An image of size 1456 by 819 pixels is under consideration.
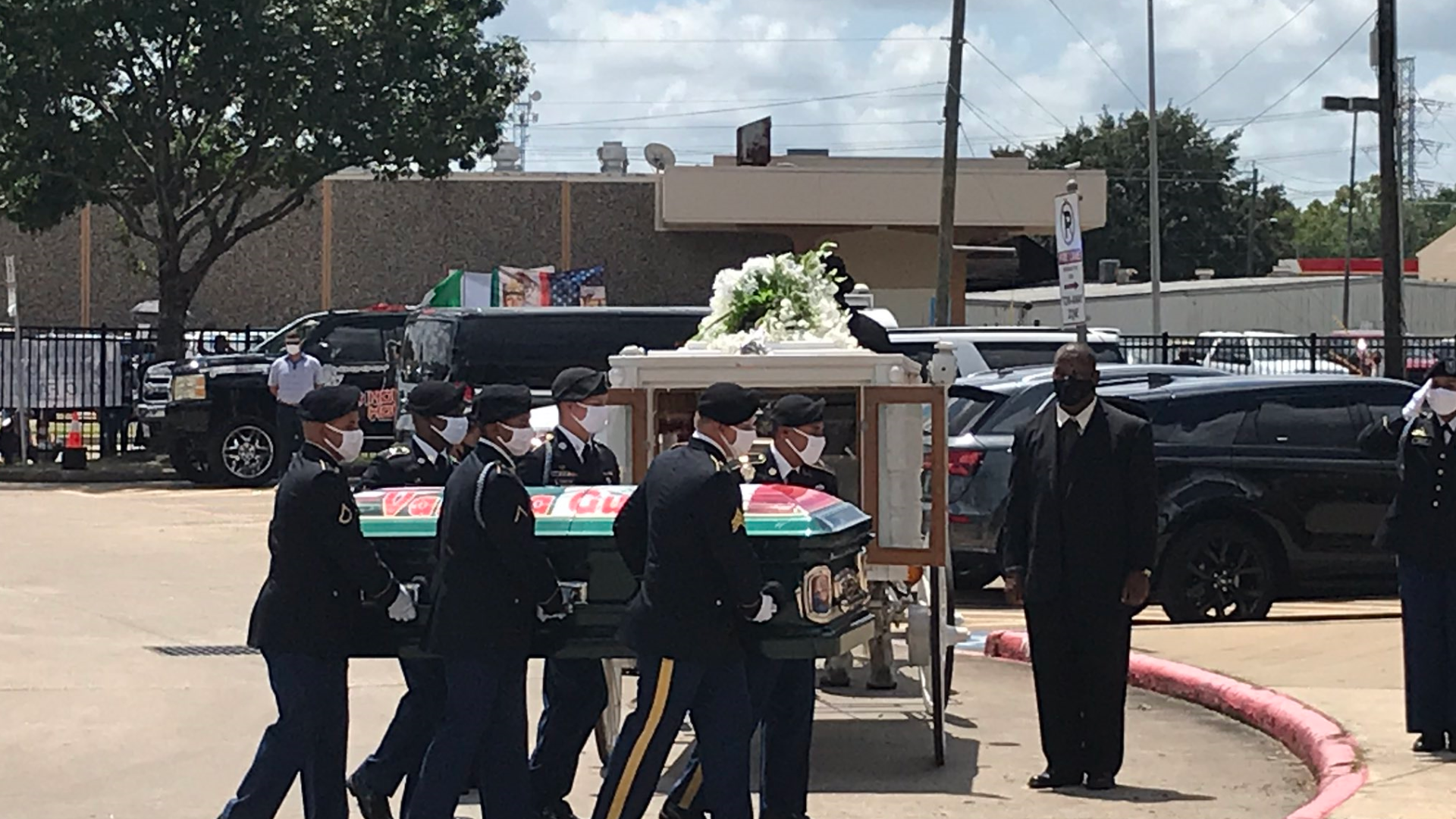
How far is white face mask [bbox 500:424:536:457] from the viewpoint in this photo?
7882mm

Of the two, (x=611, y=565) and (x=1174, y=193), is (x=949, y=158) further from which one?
(x=1174, y=193)

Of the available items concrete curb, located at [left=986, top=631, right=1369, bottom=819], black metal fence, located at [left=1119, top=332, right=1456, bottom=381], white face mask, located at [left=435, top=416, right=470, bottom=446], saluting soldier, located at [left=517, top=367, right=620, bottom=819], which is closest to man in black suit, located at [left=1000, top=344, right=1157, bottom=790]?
concrete curb, located at [left=986, top=631, right=1369, bottom=819]

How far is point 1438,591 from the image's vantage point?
30.5ft

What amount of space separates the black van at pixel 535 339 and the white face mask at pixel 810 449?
41.7ft

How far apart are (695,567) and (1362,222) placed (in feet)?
444

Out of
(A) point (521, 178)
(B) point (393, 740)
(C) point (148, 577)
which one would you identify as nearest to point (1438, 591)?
(B) point (393, 740)

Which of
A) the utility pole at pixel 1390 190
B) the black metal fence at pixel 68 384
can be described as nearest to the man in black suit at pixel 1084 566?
the utility pole at pixel 1390 190

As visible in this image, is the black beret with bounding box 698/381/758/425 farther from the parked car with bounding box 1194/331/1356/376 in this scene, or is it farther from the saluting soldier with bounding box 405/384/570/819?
the parked car with bounding box 1194/331/1356/376

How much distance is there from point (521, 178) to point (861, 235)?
7649 millimetres

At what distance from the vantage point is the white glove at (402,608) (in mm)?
7438

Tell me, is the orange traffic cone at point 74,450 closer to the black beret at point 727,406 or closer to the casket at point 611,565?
the casket at point 611,565

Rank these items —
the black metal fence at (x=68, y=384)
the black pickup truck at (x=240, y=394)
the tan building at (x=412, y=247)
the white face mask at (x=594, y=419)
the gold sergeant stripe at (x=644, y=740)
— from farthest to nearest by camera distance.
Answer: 1. the tan building at (x=412, y=247)
2. the black metal fence at (x=68, y=384)
3. the black pickup truck at (x=240, y=394)
4. the white face mask at (x=594, y=419)
5. the gold sergeant stripe at (x=644, y=740)

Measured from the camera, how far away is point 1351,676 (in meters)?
11.4

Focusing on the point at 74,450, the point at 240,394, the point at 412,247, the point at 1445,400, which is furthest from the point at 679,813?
the point at 412,247
